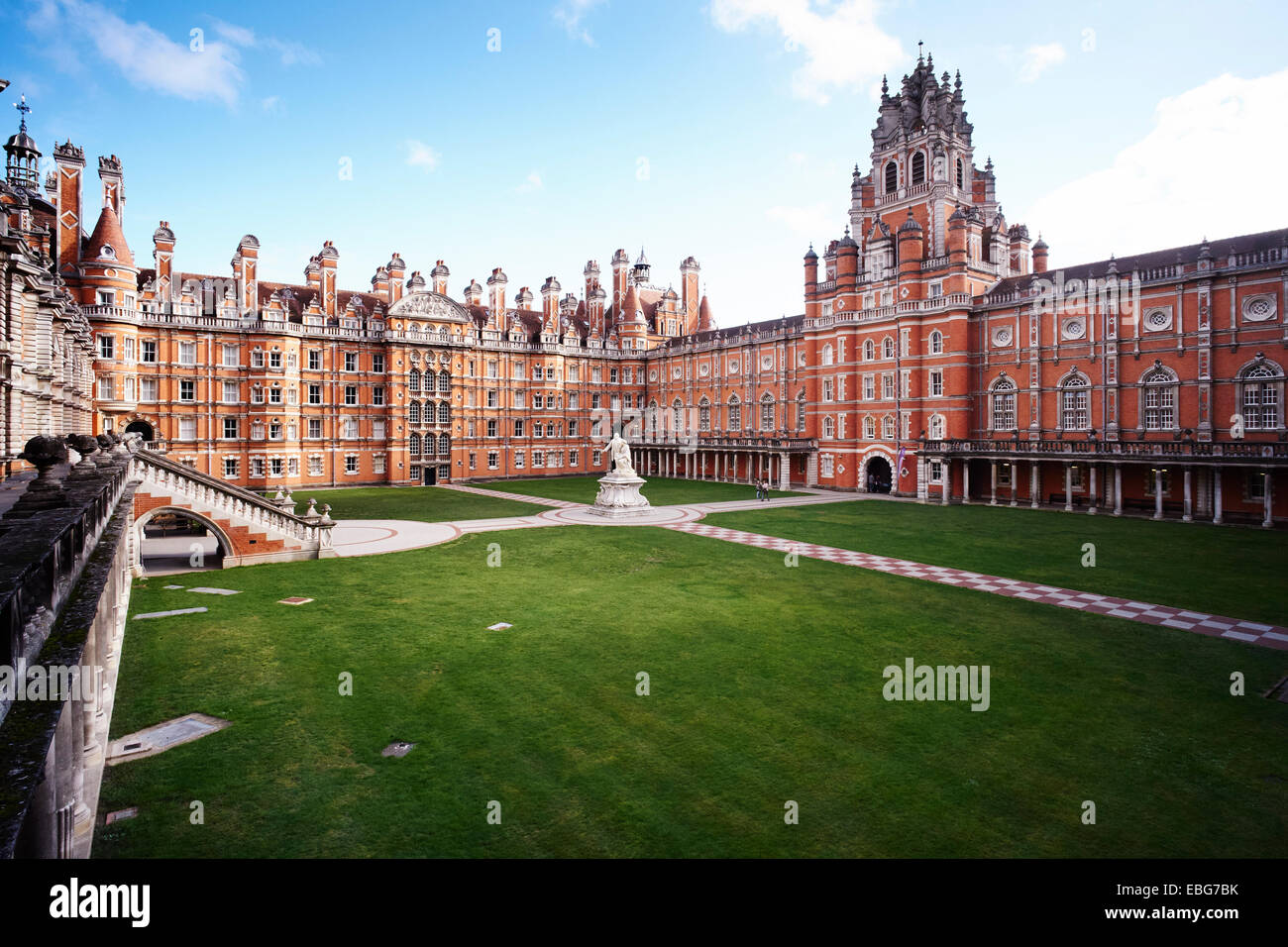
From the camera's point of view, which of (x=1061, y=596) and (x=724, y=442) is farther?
(x=724, y=442)

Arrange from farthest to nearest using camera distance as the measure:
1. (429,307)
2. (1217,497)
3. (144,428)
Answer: (429,307)
(144,428)
(1217,497)

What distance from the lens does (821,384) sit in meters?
57.9

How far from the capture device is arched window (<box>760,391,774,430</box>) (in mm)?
64250

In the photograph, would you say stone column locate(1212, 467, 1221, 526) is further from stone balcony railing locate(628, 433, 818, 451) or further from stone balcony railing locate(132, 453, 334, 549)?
stone balcony railing locate(132, 453, 334, 549)

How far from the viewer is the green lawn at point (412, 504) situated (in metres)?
38.2

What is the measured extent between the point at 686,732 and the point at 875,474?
4741cm

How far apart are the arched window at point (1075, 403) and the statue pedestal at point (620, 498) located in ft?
93.6

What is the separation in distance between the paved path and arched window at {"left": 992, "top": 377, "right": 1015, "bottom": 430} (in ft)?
32.1

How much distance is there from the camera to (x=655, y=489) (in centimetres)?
5472

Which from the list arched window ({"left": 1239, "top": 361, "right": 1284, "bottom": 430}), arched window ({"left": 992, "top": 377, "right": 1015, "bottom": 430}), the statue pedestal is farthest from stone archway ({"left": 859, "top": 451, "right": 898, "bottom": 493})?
the statue pedestal

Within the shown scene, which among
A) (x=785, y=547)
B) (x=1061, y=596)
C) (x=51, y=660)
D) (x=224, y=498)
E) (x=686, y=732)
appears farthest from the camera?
(x=785, y=547)

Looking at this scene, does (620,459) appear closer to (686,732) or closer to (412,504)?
(412,504)

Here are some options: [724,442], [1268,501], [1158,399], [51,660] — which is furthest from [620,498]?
[1268,501]
